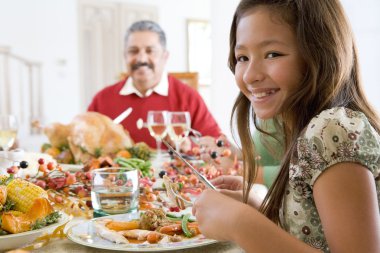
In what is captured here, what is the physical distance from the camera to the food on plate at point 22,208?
2.63ft

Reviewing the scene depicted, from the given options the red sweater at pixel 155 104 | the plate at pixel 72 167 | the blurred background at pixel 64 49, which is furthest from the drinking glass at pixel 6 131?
the blurred background at pixel 64 49

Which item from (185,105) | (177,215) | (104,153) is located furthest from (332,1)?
(185,105)

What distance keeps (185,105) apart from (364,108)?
2361mm

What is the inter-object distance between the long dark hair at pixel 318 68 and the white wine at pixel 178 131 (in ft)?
3.01

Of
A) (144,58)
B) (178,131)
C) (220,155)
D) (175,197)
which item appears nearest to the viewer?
(175,197)

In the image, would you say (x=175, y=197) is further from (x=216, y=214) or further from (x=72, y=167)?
(x=72, y=167)

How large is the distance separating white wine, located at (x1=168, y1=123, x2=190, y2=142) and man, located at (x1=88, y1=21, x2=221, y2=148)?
4.11ft

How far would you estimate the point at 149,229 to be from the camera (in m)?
0.89

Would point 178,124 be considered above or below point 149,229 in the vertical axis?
above

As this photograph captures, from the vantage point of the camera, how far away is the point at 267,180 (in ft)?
4.99

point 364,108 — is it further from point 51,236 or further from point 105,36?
point 105,36

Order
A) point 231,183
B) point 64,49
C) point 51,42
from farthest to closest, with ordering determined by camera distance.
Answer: point 64,49 < point 51,42 < point 231,183

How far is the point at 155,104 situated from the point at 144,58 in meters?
0.31

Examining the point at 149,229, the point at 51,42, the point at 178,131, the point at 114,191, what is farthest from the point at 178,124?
the point at 51,42
